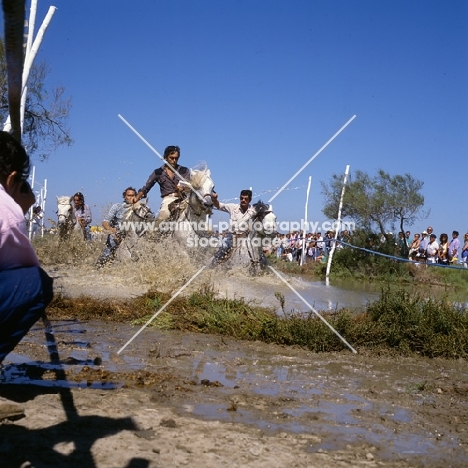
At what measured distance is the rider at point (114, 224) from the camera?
15.2 metres

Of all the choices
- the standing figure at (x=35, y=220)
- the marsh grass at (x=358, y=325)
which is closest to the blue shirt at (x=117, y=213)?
the marsh grass at (x=358, y=325)

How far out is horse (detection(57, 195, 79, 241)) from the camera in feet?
57.5

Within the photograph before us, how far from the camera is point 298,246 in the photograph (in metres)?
27.5

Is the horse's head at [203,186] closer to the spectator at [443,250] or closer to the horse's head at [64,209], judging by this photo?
the horse's head at [64,209]

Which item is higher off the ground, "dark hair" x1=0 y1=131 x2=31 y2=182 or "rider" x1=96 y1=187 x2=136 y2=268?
"dark hair" x1=0 y1=131 x2=31 y2=182

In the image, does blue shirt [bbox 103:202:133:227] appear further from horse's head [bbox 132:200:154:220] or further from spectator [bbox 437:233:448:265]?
spectator [bbox 437:233:448:265]

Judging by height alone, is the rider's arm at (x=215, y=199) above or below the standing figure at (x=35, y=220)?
above

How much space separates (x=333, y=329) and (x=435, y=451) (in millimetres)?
3233

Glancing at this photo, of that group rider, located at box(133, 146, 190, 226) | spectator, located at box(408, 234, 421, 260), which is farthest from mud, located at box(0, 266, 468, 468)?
spectator, located at box(408, 234, 421, 260)

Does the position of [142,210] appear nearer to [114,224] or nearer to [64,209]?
[114,224]

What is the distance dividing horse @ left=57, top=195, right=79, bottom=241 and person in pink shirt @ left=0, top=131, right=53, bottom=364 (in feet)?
46.2

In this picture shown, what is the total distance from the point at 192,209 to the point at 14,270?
10.8 m

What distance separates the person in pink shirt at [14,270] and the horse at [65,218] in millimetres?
14084

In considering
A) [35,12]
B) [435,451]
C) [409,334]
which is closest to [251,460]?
[435,451]
